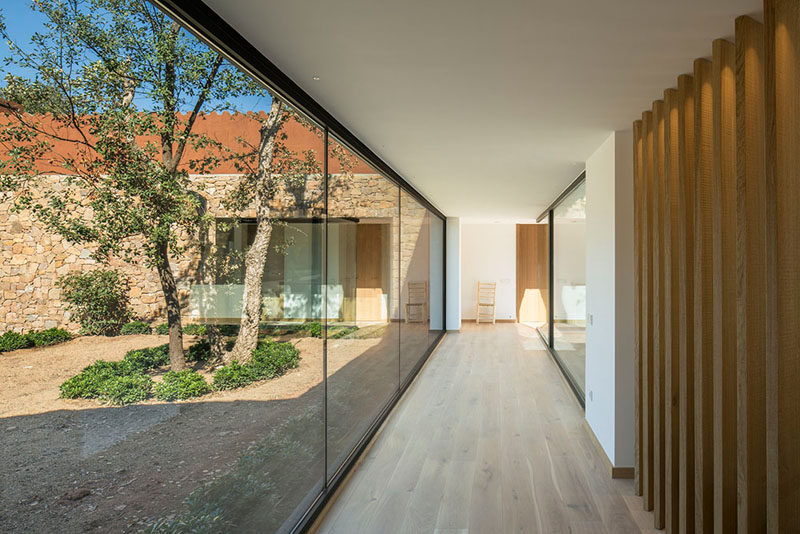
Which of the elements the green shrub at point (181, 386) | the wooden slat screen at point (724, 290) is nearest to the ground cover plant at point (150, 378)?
the green shrub at point (181, 386)

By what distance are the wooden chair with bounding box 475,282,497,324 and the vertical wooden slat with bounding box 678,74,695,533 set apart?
10184 millimetres

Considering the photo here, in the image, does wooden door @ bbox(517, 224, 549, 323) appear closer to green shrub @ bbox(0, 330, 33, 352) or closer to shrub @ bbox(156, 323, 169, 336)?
shrub @ bbox(156, 323, 169, 336)

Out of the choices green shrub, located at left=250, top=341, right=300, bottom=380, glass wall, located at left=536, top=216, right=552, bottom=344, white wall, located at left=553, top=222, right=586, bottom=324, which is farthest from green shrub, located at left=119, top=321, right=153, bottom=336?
glass wall, located at left=536, top=216, right=552, bottom=344

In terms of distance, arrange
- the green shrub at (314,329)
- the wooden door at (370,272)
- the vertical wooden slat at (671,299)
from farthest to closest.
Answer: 1. the wooden door at (370,272)
2. the green shrub at (314,329)
3. the vertical wooden slat at (671,299)

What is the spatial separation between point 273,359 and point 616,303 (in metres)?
2.46

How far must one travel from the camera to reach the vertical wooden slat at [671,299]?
2852 millimetres

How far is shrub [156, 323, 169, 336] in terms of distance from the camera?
155 centimetres

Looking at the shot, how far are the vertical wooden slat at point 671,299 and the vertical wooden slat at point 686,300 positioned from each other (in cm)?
11

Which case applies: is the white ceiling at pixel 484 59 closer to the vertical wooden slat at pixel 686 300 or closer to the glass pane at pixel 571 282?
the vertical wooden slat at pixel 686 300

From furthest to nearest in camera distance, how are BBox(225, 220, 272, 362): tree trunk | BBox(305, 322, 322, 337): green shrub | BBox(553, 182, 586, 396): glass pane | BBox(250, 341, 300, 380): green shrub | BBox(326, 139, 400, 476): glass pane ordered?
BBox(553, 182, 586, 396): glass pane, BBox(326, 139, 400, 476): glass pane, BBox(305, 322, 322, 337): green shrub, BBox(250, 341, 300, 380): green shrub, BBox(225, 220, 272, 362): tree trunk

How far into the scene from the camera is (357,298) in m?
4.17

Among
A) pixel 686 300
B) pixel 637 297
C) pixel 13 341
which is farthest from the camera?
pixel 637 297

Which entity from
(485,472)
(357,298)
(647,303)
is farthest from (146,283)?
(485,472)

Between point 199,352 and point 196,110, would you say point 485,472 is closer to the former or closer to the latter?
point 199,352
